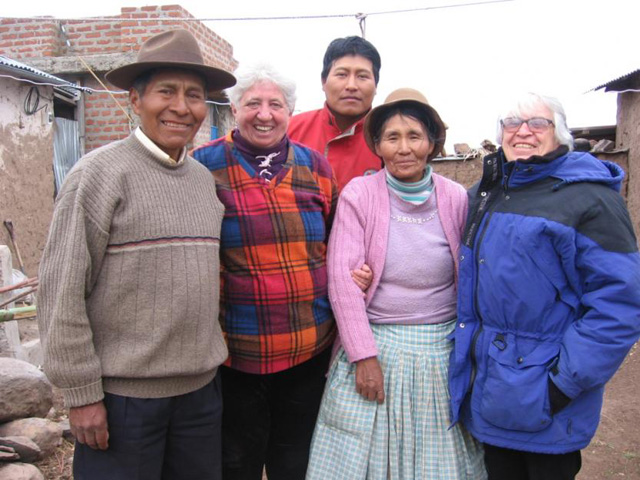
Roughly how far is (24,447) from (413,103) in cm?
286

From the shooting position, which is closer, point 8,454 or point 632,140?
point 8,454

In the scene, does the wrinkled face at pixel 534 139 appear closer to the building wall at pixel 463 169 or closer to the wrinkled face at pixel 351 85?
the wrinkled face at pixel 351 85

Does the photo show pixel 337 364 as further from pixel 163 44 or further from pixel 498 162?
pixel 163 44

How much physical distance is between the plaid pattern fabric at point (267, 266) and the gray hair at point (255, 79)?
219mm

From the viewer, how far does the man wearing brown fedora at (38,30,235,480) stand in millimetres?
1686

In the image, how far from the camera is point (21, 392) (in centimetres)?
343

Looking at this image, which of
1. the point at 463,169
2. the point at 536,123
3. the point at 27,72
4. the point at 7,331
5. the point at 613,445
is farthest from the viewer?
the point at 463,169

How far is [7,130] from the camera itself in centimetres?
613

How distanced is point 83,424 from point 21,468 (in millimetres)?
1632

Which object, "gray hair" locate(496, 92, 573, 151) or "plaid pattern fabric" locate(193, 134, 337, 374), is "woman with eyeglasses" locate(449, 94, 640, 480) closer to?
"gray hair" locate(496, 92, 573, 151)

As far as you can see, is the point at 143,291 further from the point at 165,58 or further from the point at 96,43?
the point at 96,43

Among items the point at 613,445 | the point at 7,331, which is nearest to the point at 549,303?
the point at 613,445

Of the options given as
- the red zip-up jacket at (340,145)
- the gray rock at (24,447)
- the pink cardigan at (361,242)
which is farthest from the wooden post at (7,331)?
the pink cardigan at (361,242)

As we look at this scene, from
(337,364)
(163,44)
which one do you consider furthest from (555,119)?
(163,44)
